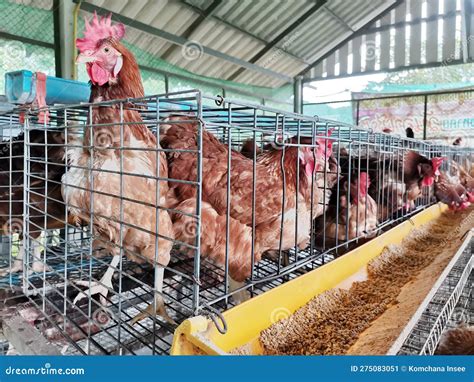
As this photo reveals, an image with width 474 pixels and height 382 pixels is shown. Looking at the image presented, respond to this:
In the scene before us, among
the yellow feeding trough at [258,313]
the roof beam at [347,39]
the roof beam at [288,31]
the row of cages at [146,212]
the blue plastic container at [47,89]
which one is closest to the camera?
the yellow feeding trough at [258,313]

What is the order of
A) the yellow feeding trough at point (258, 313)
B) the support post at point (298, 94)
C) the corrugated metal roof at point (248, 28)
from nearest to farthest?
the yellow feeding trough at point (258, 313)
the corrugated metal roof at point (248, 28)
the support post at point (298, 94)

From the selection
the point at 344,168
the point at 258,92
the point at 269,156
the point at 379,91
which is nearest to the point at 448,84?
the point at 379,91

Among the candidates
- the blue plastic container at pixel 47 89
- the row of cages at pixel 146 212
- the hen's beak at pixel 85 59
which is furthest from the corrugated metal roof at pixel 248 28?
the row of cages at pixel 146 212

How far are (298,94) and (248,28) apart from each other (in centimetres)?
177

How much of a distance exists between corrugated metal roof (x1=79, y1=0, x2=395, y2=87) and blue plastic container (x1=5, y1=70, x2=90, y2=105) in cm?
174

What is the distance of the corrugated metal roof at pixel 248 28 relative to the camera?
3561 mm

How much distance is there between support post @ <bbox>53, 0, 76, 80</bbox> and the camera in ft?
7.66

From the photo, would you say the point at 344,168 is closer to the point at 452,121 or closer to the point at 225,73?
the point at 225,73

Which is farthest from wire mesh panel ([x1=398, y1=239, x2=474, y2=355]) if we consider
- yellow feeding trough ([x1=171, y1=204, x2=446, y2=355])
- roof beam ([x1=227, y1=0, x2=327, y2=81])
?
roof beam ([x1=227, y1=0, x2=327, y2=81])

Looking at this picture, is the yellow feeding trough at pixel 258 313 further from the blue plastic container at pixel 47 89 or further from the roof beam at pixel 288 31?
the roof beam at pixel 288 31

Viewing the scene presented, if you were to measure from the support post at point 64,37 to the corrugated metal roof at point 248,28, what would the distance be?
50 centimetres

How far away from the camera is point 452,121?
5.00m

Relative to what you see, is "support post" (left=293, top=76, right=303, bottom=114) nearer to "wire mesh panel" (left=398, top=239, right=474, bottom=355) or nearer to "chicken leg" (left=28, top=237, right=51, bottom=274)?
"wire mesh panel" (left=398, top=239, right=474, bottom=355)

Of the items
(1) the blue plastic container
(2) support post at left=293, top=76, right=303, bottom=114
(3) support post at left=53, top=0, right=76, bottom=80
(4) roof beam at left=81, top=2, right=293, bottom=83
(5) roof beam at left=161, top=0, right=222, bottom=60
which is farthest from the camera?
(2) support post at left=293, top=76, right=303, bottom=114
